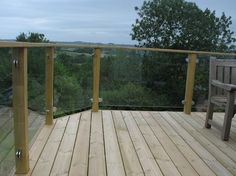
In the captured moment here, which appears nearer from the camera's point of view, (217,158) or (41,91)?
(217,158)

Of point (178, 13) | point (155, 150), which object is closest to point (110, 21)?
point (178, 13)

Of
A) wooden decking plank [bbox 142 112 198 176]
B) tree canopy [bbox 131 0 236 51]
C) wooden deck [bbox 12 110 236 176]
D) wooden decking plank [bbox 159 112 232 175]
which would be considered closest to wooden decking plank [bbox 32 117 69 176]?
wooden deck [bbox 12 110 236 176]

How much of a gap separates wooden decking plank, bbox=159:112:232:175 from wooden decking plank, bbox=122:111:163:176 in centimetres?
47

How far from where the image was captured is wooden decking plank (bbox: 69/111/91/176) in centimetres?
315

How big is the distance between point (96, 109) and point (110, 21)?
838 centimetres

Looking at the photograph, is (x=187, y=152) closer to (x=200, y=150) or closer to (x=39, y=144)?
(x=200, y=150)

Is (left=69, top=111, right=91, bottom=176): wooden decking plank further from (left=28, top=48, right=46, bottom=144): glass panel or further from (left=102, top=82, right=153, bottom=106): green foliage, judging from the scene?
(left=102, top=82, right=153, bottom=106): green foliage

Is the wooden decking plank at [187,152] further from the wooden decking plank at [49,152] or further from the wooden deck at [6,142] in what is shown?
the wooden deck at [6,142]

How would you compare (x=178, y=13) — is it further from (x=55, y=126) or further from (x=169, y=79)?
(x=55, y=126)

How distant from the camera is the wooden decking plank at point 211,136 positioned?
386cm

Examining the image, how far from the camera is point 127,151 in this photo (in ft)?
12.2

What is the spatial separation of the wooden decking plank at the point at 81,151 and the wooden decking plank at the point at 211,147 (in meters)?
1.17

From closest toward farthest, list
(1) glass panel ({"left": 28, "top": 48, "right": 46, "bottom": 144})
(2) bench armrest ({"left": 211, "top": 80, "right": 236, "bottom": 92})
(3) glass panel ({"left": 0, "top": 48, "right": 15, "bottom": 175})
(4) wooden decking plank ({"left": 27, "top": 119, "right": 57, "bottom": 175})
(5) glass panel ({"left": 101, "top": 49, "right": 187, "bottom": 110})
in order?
(3) glass panel ({"left": 0, "top": 48, "right": 15, "bottom": 175}), (4) wooden decking plank ({"left": 27, "top": 119, "right": 57, "bottom": 175}), (1) glass panel ({"left": 28, "top": 48, "right": 46, "bottom": 144}), (2) bench armrest ({"left": 211, "top": 80, "right": 236, "bottom": 92}), (5) glass panel ({"left": 101, "top": 49, "right": 187, "bottom": 110})

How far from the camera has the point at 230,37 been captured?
1155 centimetres
